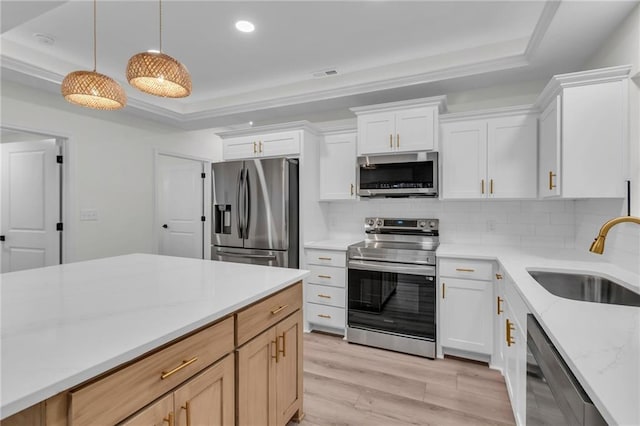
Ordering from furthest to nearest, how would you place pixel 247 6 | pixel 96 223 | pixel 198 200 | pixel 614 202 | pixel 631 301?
1. pixel 198 200
2. pixel 96 223
3. pixel 247 6
4. pixel 614 202
5. pixel 631 301

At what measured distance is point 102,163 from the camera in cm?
374

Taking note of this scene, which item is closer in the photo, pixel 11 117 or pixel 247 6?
pixel 247 6

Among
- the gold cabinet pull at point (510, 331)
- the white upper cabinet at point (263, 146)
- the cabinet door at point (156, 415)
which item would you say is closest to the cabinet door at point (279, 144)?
the white upper cabinet at point (263, 146)

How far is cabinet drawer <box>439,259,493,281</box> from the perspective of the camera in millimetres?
2572

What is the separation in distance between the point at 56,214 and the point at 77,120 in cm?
105

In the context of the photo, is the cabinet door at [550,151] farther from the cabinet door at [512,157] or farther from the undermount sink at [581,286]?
the undermount sink at [581,286]

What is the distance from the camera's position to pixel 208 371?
1173 millimetres

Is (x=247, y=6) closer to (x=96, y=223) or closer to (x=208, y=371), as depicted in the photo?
(x=208, y=371)

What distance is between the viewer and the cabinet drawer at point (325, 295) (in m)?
3.18

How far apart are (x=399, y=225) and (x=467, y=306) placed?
3.48 ft

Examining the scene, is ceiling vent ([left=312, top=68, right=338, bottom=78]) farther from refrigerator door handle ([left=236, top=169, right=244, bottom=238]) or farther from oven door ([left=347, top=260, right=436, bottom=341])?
oven door ([left=347, top=260, right=436, bottom=341])

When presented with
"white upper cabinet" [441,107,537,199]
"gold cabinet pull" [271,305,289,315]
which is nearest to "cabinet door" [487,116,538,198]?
"white upper cabinet" [441,107,537,199]

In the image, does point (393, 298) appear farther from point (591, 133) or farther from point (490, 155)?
point (591, 133)

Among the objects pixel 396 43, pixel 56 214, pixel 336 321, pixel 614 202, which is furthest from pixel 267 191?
pixel 614 202
